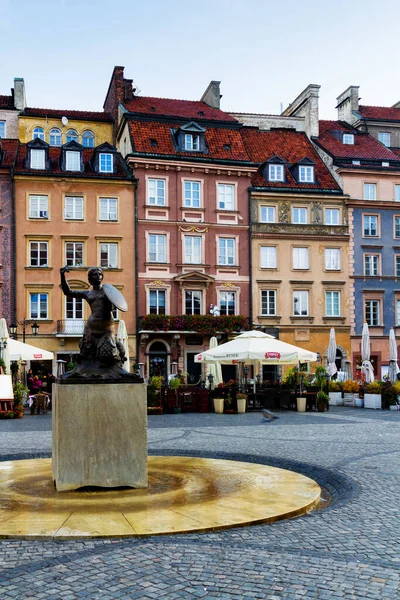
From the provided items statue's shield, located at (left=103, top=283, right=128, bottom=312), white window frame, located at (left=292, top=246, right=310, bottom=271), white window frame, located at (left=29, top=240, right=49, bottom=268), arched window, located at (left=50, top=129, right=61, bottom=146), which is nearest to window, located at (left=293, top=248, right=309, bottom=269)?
white window frame, located at (left=292, top=246, right=310, bottom=271)

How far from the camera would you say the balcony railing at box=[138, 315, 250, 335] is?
37219 millimetres

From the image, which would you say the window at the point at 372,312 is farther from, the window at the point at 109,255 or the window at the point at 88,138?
the window at the point at 88,138

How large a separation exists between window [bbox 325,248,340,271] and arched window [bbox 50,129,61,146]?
59.9 ft

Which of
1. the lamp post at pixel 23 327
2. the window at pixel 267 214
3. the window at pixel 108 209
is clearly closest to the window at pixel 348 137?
the window at pixel 267 214

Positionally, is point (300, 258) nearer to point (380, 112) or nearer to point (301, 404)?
point (380, 112)

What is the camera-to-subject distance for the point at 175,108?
146ft

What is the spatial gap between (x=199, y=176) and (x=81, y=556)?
1402 inches

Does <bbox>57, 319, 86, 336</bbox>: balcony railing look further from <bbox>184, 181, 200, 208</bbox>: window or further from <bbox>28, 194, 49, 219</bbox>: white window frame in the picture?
<bbox>184, 181, 200, 208</bbox>: window

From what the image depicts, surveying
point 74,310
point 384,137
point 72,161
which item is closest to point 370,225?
point 384,137

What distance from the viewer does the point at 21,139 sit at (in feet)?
141

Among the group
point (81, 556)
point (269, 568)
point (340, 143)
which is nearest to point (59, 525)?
point (81, 556)

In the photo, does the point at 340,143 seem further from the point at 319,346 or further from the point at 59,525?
the point at 59,525

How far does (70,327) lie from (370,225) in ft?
63.8

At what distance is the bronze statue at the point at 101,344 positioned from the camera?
349 inches
